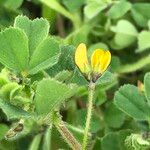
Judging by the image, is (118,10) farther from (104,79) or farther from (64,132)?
(64,132)

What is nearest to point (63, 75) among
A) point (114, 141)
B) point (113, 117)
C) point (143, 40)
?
point (114, 141)

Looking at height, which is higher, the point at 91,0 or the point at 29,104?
the point at 91,0

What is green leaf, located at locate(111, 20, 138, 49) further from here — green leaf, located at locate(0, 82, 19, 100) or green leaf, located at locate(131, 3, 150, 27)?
green leaf, located at locate(0, 82, 19, 100)

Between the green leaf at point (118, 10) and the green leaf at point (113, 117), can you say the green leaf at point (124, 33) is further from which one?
the green leaf at point (113, 117)

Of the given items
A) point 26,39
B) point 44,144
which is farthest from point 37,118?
point 44,144

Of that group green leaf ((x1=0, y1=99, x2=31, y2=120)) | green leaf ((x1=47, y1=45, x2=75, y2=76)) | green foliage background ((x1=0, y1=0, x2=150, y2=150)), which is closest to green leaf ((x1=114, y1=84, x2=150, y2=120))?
green foliage background ((x1=0, y1=0, x2=150, y2=150))

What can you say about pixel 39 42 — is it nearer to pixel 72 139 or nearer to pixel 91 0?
pixel 72 139
